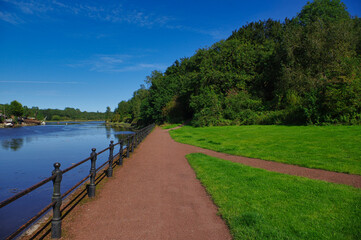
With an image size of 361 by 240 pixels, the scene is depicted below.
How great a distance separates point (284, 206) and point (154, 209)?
2.86m

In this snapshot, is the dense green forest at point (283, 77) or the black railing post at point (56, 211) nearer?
the black railing post at point (56, 211)

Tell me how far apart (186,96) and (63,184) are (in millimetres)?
36386

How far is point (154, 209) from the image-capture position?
185 inches

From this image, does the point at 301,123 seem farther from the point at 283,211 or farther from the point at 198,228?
the point at 198,228

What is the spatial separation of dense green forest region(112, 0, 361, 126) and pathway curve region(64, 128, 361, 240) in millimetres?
14173

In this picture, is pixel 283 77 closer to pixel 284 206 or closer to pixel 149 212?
pixel 284 206

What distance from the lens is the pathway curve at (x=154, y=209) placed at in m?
3.75

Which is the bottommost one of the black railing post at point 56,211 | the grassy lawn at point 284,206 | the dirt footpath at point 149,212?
the dirt footpath at point 149,212

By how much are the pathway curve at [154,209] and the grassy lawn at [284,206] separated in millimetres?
394

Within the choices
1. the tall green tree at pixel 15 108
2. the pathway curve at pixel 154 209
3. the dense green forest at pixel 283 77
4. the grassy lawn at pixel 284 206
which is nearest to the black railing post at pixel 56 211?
the pathway curve at pixel 154 209

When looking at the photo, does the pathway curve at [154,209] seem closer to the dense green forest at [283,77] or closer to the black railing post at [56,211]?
the black railing post at [56,211]

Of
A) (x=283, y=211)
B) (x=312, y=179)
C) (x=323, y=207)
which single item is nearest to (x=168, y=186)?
(x=283, y=211)

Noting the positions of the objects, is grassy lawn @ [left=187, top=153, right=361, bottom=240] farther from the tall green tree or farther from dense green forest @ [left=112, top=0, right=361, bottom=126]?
the tall green tree

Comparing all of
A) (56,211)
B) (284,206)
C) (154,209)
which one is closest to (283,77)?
(284,206)
